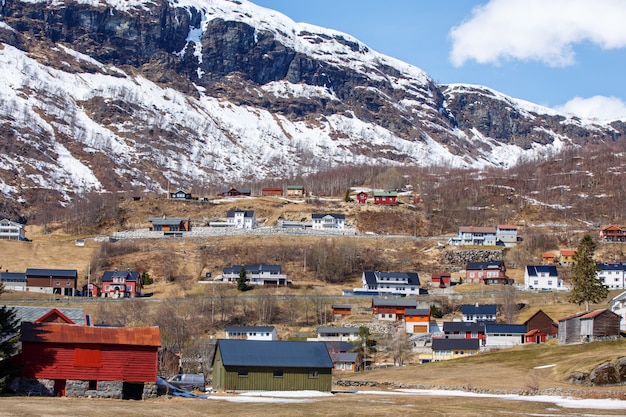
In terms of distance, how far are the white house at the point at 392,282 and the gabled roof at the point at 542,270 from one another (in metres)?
17.9

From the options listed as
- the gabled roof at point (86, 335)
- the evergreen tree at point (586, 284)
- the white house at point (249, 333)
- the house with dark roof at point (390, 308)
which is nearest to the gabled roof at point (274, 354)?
the gabled roof at point (86, 335)

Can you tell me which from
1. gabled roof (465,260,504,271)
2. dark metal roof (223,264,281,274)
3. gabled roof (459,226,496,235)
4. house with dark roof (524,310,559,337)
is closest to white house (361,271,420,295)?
gabled roof (465,260,504,271)

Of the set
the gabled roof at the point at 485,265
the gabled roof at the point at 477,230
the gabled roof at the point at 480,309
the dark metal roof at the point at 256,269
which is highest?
the gabled roof at the point at 477,230

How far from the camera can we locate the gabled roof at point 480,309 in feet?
388

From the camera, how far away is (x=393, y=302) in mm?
122375

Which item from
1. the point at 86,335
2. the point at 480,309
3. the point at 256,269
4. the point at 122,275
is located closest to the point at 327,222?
the point at 256,269

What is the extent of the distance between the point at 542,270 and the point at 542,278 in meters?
1.66

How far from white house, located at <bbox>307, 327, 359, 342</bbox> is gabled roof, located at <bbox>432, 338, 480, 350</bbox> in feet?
35.2

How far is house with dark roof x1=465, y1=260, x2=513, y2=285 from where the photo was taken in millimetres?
139500

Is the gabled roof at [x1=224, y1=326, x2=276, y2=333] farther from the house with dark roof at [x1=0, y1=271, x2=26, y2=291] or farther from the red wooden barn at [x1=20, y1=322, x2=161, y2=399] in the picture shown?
the red wooden barn at [x1=20, y1=322, x2=161, y2=399]

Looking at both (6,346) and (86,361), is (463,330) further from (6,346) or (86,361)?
(6,346)

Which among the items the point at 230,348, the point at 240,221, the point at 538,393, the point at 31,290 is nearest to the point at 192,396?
the point at 230,348

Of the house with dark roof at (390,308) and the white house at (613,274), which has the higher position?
the white house at (613,274)

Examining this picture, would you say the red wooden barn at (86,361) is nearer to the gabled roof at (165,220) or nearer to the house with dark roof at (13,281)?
the house with dark roof at (13,281)
